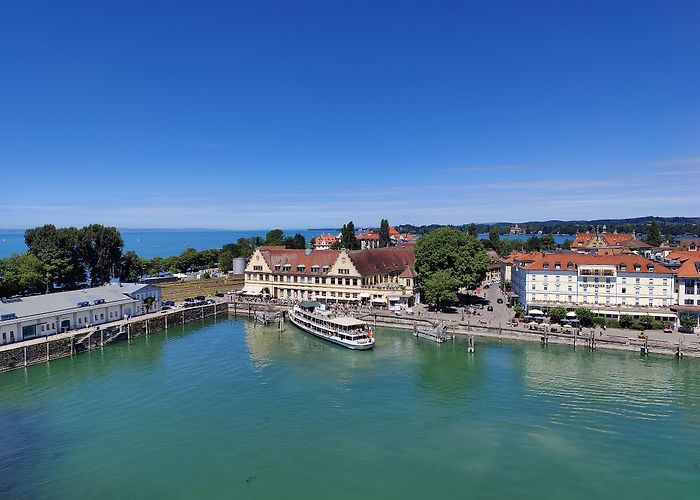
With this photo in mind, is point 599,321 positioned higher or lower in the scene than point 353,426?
higher

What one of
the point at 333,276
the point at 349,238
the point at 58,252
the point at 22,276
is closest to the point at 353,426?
the point at 333,276

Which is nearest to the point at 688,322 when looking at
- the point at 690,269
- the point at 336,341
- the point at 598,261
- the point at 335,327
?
the point at 690,269

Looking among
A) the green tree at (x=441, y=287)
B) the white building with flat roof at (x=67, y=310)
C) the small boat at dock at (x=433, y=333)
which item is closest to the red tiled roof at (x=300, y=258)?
the green tree at (x=441, y=287)

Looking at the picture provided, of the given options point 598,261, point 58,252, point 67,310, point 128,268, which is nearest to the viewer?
point 67,310

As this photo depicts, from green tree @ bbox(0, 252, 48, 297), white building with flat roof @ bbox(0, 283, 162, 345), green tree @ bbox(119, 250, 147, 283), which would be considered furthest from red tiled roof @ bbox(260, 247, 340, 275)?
green tree @ bbox(0, 252, 48, 297)

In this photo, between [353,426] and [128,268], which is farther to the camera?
[128,268]

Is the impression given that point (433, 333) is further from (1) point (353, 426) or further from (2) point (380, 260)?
(2) point (380, 260)

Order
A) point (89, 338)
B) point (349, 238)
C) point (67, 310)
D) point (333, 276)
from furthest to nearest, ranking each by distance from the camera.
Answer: point (349, 238) → point (333, 276) → point (67, 310) → point (89, 338)

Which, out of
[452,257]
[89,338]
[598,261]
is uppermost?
[452,257]
